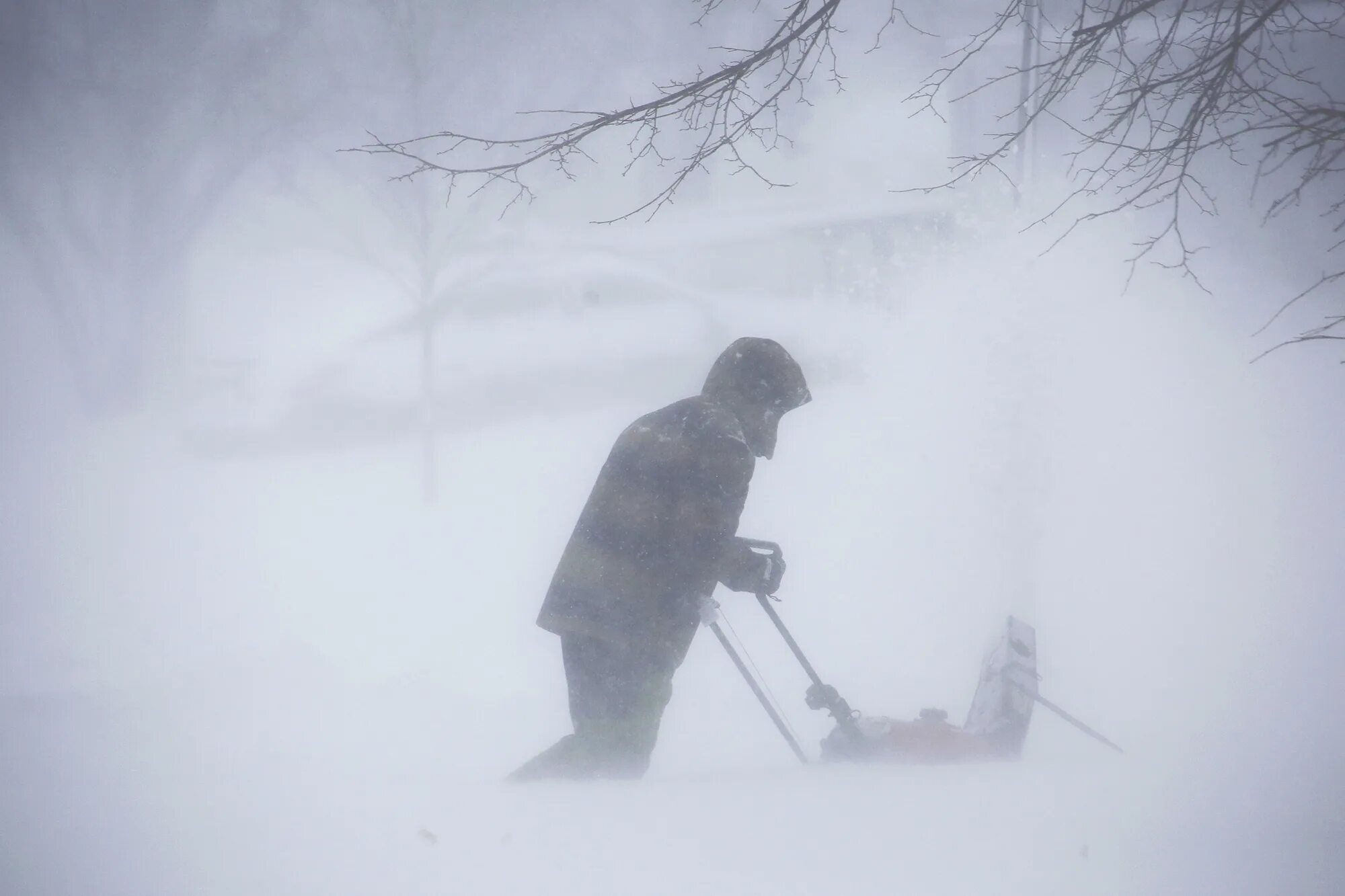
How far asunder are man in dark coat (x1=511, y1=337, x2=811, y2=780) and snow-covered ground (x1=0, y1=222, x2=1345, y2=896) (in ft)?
0.64

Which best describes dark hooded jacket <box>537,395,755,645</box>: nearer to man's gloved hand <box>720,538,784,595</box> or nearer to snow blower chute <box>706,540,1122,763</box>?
man's gloved hand <box>720,538,784,595</box>

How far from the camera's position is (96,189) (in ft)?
26.7

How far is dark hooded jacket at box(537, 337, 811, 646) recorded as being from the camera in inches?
88.7

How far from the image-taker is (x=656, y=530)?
89.3 inches

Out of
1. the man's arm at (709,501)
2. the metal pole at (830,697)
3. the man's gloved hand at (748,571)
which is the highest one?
the man's arm at (709,501)

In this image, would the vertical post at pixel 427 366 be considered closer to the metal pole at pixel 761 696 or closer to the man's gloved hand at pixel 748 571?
the metal pole at pixel 761 696

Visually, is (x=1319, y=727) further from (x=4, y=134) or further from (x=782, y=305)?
(x=4, y=134)

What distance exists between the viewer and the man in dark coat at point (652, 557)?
226 cm

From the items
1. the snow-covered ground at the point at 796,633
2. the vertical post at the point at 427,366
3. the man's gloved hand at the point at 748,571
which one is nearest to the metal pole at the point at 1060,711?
the snow-covered ground at the point at 796,633

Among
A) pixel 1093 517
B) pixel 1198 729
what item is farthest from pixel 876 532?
pixel 1198 729

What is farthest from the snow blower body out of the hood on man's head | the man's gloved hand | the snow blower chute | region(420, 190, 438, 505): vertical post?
region(420, 190, 438, 505): vertical post

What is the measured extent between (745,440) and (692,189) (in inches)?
320

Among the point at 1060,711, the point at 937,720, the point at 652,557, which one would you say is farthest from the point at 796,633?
the point at 652,557

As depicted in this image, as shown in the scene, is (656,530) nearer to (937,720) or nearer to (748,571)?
(748,571)
